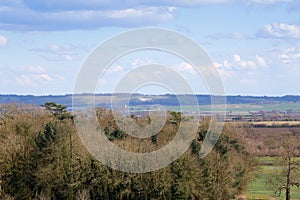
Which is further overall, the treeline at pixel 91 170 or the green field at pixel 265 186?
the green field at pixel 265 186

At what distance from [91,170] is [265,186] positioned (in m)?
28.7

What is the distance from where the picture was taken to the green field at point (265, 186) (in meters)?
55.7

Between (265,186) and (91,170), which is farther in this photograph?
(265,186)

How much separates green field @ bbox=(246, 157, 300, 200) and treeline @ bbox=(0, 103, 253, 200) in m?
8.71

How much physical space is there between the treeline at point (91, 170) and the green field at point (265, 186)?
343 inches

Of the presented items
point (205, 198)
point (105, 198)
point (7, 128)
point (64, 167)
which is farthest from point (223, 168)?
point (7, 128)

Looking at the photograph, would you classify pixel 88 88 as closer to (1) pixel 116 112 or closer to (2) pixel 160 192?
(2) pixel 160 192

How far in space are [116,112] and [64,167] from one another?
1410cm

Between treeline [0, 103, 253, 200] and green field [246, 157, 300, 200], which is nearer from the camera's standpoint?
treeline [0, 103, 253, 200]

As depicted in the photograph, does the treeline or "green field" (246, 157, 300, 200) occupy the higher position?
the treeline

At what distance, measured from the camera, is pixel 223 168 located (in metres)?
43.6

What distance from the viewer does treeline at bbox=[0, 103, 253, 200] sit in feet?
131

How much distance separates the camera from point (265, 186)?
206 feet

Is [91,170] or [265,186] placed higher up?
[91,170]
